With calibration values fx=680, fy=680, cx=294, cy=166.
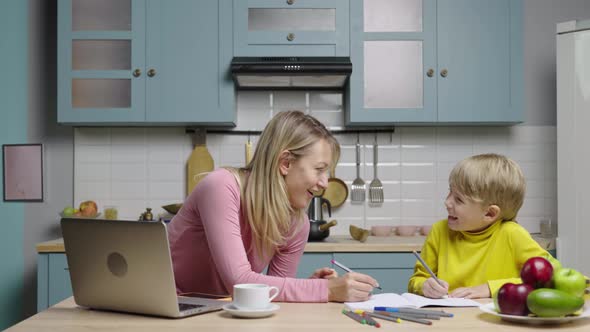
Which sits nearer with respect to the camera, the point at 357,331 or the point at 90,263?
the point at 357,331

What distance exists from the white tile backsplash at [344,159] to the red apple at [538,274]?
2469mm

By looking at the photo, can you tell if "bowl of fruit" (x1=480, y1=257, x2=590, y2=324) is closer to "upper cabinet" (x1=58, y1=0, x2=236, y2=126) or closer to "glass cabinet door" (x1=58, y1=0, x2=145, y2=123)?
"upper cabinet" (x1=58, y1=0, x2=236, y2=126)

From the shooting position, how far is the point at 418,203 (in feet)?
12.8

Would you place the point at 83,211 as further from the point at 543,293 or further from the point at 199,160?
the point at 543,293


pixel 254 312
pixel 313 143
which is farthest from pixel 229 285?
pixel 313 143

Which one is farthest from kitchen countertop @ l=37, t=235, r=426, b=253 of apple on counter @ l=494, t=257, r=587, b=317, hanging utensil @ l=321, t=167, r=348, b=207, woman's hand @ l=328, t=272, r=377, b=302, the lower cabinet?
apple on counter @ l=494, t=257, r=587, b=317

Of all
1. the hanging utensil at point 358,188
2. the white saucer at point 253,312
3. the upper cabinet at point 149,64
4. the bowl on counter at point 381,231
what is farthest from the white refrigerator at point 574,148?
the white saucer at point 253,312

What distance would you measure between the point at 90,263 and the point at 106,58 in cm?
229

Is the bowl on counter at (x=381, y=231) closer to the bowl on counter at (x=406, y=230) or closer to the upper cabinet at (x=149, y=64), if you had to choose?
the bowl on counter at (x=406, y=230)

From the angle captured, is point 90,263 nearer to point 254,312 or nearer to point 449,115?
point 254,312

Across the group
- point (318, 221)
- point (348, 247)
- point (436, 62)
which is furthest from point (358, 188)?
point (436, 62)

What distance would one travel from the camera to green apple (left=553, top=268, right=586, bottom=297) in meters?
1.36

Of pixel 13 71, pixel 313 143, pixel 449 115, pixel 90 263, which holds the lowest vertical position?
pixel 90 263

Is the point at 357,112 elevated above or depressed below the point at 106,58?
below
